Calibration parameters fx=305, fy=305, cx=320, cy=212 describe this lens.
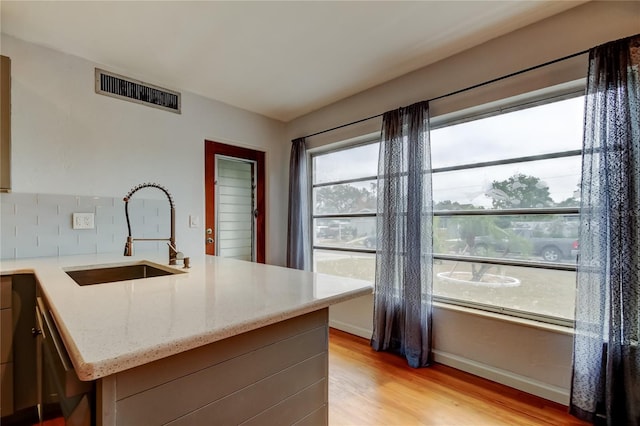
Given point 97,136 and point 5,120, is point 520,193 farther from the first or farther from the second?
point 5,120

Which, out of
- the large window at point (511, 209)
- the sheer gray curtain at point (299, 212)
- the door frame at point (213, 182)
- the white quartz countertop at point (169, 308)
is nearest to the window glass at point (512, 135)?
the large window at point (511, 209)

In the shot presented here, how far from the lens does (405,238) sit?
8.39ft

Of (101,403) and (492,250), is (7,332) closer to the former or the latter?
(101,403)

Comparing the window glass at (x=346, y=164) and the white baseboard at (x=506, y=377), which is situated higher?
the window glass at (x=346, y=164)

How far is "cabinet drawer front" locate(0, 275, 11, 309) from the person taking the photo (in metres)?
1.62

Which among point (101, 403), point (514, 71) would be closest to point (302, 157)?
point (514, 71)

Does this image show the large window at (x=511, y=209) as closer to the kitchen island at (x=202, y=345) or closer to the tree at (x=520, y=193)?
the tree at (x=520, y=193)

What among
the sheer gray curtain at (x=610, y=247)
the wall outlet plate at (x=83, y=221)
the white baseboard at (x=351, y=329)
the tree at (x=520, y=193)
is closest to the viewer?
the sheer gray curtain at (x=610, y=247)

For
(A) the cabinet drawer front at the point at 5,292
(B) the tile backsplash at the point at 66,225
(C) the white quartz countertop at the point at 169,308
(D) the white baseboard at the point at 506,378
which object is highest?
(B) the tile backsplash at the point at 66,225

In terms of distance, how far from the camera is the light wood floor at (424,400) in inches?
70.6

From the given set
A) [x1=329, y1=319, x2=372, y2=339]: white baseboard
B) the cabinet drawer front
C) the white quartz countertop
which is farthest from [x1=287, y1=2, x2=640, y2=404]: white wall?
the cabinet drawer front

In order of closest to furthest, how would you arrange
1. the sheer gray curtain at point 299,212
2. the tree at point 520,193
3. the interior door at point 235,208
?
1. the tree at point 520,193
2. the interior door at point 235,208
3. the sheer gray curtain at point 299,212

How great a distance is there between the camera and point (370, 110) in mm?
2967

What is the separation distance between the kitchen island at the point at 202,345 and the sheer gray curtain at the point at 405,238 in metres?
1.39
